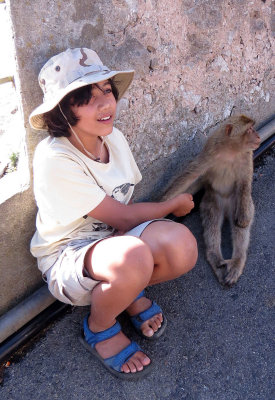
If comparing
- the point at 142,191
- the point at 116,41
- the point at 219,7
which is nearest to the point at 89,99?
the point at 116,41

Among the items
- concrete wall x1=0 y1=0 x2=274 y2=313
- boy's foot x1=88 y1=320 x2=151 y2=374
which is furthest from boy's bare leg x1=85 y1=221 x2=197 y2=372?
concrete wall x1=0 y1=0 x2=274 y2=313

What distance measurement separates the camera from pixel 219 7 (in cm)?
331

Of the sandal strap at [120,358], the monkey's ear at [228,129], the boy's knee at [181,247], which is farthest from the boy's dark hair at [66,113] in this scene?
the monkey's ear at [228,129]

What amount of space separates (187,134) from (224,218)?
71 cm

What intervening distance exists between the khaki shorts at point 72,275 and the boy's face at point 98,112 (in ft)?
1.78

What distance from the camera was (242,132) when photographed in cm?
319

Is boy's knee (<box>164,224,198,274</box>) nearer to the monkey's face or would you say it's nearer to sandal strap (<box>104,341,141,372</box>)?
sandal strap (<box>104,341,141,372</box>)

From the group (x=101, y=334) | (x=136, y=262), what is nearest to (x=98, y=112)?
(x=136, y=262)

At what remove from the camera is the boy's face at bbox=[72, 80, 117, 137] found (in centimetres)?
211

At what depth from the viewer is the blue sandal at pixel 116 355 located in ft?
7.35

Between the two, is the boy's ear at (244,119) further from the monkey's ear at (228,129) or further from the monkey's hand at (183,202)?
the monkey's hand at (183,202)

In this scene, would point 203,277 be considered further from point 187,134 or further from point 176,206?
point 187,134

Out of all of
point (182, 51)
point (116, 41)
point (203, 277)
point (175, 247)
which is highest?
point (116, 41)

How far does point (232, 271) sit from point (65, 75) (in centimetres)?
165
